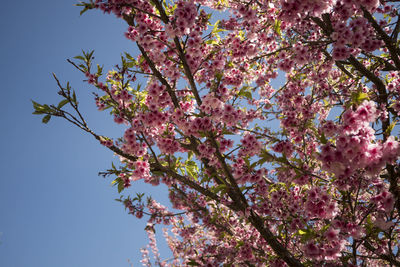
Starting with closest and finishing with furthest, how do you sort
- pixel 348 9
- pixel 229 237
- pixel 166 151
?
pixel 348 9 < pixel 166 151 < pixel 229 237

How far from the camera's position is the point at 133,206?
6062 millimetres

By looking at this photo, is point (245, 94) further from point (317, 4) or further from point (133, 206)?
point (133, 206)

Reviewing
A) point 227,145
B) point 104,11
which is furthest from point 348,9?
point 104,11

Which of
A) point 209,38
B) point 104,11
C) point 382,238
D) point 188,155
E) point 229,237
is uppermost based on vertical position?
point 209,38

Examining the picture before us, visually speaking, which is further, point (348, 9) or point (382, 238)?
point (382, 238)

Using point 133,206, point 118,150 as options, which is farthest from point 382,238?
point 133,206

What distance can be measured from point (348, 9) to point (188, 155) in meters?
3.45

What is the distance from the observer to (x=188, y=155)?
502 centimetres

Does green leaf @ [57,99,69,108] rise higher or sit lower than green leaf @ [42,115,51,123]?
higher

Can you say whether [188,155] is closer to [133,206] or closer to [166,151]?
[166,151]

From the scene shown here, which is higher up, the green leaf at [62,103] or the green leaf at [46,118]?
the green leaf at [62,103]

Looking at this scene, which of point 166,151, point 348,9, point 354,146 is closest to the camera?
point 354,146

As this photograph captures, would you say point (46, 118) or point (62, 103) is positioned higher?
point (62, 103)

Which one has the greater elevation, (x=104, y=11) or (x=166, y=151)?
(x=104, y=11)
